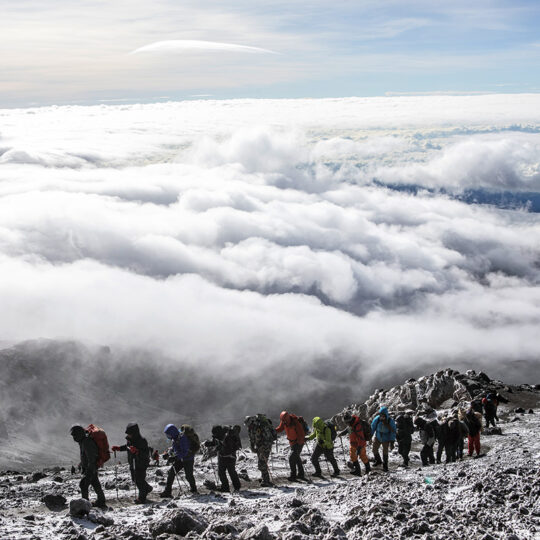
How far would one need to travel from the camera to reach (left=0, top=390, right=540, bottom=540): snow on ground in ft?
31.6

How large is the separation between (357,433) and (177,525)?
787 cm

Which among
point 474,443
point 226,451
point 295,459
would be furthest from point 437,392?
point 226,451

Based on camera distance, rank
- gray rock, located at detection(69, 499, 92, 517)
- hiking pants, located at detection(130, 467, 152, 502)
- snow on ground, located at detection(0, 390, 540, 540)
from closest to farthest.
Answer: snow on ground, located at detection(0, 390, 540, 540) < gray rock, located at detection(69, 499, 92, 517) < hiking pants, located at detection(130, 467, 152, 502)

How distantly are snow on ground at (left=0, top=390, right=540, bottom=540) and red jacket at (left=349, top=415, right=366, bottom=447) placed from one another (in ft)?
3.50

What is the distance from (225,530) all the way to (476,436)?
38.2 ft

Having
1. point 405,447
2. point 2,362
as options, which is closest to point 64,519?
point 405,447

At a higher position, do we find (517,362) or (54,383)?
(54,383)

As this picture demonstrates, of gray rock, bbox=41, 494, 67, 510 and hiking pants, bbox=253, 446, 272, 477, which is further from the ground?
gray rock, bbox=41, 494, 67, 510

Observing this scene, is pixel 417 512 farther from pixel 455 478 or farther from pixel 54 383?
pixel 54 383

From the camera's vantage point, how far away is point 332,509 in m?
11.7

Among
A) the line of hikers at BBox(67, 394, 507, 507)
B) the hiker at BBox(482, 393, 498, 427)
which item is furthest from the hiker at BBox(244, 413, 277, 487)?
the hiker at BBox(482, 393, 498, 427)

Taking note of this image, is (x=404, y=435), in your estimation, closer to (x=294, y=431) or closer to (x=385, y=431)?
(x=385, y=431)

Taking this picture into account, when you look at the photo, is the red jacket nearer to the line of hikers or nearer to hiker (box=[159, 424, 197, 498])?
the line of hikers

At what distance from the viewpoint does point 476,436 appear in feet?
61.4
